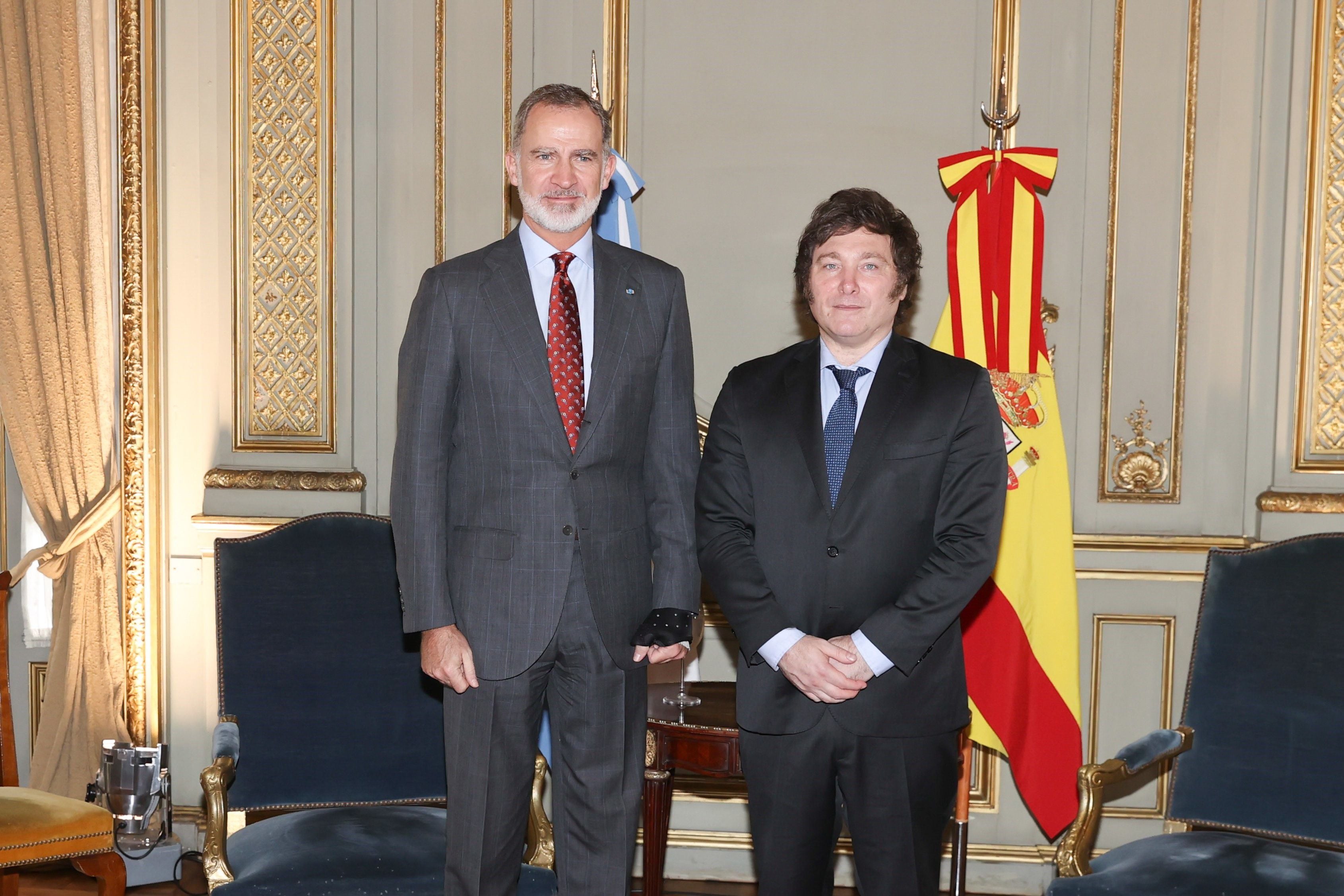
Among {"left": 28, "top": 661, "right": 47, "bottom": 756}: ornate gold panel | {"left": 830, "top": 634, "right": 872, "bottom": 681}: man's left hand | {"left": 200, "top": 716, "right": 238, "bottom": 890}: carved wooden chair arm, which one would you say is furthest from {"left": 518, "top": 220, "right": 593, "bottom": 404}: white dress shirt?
{"left": 28, "top": 661, "right": 47, "bottom": 756}: ornate gold panel

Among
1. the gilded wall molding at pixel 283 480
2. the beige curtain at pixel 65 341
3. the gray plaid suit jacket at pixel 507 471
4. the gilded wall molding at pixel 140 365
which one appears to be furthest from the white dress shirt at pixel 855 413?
the beige curtain at pixel 65 341

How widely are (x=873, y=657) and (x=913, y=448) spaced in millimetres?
371

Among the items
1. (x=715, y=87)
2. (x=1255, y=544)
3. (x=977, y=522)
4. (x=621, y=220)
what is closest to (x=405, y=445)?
(x=977, y=522)

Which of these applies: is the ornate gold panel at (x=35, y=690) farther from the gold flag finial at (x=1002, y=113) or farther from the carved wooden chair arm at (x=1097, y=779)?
the gold flag finial at (x=1002, y=113)

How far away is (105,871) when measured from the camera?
274cm

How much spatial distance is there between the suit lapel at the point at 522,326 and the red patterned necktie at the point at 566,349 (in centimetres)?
2

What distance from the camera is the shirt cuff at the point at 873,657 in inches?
78.7

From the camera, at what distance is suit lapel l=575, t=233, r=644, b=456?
2133mm

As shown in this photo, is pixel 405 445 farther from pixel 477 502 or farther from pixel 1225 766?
pixel 1225 766

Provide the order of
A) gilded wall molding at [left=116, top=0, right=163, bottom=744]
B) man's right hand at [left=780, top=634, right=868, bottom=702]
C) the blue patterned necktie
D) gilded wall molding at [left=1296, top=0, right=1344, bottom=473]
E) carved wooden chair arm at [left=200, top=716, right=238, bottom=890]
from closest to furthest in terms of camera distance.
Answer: man's right hand at [left=780, top=634, right=868, bottom=702] → the blue patterned necktie → carved wooden chair arm at [left=200, top=716, right=238, bottom=890] → gilded wall molding at [left=1296, top=0, right=1344, bottom=473] → gilded wall molding at [left=116, top=0, right=163, bottom=744]

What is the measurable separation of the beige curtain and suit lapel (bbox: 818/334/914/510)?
2.57 m

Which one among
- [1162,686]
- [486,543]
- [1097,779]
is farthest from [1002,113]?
[486,543]

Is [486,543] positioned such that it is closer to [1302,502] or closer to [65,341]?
[65,341]

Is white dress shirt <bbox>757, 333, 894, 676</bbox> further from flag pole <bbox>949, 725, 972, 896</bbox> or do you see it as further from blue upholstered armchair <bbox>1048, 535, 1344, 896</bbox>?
flag pole <bbox>949, 725, 972, 896</bbox>
